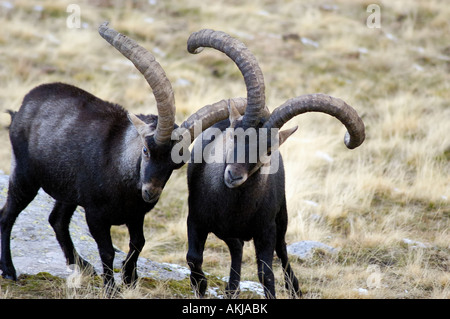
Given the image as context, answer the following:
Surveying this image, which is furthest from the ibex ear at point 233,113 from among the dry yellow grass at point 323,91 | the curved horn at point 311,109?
the dry yellow grass at point 323,91

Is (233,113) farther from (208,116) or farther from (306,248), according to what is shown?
(306,248)

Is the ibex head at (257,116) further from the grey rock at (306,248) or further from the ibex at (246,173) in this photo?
the grey rock at (306,248)

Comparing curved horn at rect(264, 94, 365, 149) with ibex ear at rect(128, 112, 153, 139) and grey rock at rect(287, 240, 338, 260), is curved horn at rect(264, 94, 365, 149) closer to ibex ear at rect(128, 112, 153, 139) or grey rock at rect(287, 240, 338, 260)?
ibex ear at rect(128, 112, 153, 139)

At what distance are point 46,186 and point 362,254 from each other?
488 cm

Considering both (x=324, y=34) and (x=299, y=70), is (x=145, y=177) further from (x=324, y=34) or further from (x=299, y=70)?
(x=324, y=34)

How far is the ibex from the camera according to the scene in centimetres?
692

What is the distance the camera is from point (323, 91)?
18.2 metres

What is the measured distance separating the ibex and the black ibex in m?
0.54

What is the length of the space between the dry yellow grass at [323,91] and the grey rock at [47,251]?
923 millimetres

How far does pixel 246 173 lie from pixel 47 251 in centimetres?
360

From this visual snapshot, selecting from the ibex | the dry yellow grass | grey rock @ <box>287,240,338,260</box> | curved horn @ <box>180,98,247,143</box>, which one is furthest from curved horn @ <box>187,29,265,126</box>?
grey rock @ <box>287,240,338,260</box>

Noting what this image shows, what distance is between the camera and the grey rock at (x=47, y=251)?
8305mm

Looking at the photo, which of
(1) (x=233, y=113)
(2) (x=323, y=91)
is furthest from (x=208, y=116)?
(2) (x=323, y=91)

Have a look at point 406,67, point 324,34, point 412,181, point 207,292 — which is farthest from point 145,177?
point 324,34
